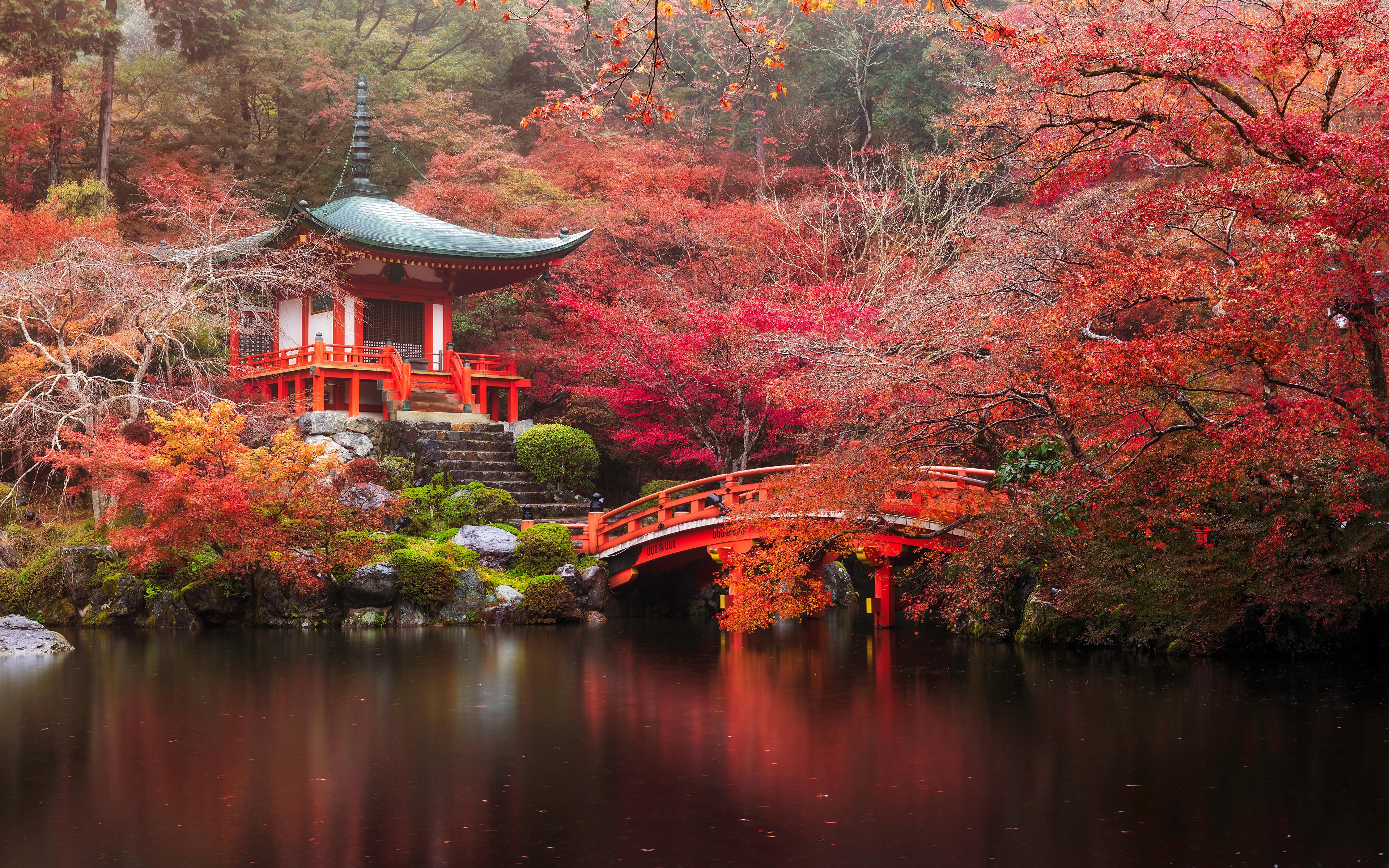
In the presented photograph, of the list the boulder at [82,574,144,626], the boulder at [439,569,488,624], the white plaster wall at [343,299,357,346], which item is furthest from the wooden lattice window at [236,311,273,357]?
the boulder at [439,569,488,624]

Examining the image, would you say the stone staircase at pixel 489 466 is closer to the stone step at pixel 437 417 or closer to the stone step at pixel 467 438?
the stone step at pixel 467 438

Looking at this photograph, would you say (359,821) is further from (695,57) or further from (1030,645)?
(695,57)

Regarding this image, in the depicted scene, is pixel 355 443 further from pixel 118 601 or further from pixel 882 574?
pixel 882 574

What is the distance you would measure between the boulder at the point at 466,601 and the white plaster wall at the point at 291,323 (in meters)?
8.05

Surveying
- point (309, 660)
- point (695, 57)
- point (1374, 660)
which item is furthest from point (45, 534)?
point (695, 57)

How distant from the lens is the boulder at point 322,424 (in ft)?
63.8

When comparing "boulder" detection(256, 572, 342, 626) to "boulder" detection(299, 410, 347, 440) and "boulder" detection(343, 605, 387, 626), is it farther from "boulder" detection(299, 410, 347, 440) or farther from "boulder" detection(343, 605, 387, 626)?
"boulder" detection(299, 410, 347, 440)

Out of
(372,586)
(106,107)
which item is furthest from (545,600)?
(106,107)

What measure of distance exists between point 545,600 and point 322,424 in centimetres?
592

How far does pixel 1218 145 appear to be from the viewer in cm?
972

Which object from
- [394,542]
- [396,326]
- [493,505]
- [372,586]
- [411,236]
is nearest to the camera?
[372,586]

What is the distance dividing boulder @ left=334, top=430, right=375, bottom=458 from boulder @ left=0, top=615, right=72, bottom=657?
6.53m

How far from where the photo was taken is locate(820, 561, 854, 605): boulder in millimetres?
20406

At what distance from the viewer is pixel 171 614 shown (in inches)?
610
